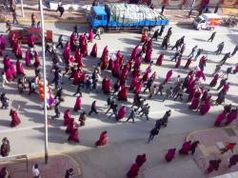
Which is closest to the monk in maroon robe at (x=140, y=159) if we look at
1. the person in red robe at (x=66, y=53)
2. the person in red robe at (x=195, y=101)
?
the person in red robe at (x=195, y=101)

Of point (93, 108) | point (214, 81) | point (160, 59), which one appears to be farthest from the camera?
point (160, 59)

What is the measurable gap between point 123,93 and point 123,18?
25.6 feet

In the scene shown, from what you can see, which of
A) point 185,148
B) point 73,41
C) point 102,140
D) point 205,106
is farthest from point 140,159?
point 73,41

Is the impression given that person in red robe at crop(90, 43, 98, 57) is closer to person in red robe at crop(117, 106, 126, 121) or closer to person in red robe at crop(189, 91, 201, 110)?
person in red robe at crop(117, 106, 126, 121)

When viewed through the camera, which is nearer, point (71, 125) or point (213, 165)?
point (213, 165)

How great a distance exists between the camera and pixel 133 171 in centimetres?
1967

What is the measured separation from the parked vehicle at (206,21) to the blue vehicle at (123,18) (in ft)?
10.5

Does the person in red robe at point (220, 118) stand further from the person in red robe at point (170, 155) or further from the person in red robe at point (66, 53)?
the person in red robe at point (66, 53)

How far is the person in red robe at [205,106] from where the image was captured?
2433 cm

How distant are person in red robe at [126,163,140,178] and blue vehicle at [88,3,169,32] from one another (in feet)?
42.6

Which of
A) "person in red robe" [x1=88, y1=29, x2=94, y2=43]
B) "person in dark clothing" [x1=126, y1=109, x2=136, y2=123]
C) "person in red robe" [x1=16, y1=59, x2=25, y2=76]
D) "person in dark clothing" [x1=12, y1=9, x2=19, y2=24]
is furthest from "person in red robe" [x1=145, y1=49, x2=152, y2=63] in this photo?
"person in dark clothing" [x1=12, y1=9, x2=19, y2=24]

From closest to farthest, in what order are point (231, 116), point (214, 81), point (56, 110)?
point (56, 110)
point (231, 116)
point (214, 81)

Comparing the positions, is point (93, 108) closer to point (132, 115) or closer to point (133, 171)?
point (132, 115)

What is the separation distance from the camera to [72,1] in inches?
1309
